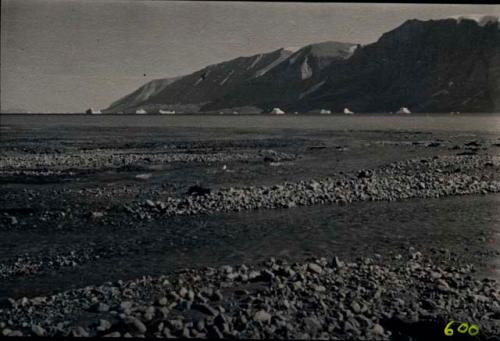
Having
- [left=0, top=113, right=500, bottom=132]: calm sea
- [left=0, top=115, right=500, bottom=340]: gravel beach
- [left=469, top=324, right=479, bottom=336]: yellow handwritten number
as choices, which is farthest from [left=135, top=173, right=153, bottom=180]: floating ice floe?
[left=0, top=113, right=500, bottom=132]: calm sea

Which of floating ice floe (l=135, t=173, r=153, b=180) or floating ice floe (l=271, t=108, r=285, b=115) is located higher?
floating ice floe (l=271, t=108, r=285, b=115)

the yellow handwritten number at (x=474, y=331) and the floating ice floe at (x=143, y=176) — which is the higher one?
the floating ice floe at (x=143, y=176)

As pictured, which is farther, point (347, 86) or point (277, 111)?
point (277, 111)

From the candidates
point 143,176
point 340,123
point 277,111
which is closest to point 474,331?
point 143,176

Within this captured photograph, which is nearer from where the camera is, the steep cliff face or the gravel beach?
the gravel beach

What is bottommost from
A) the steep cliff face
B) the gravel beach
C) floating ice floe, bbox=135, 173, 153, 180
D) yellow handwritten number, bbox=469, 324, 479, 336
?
yellow handwritten number, bbox=469, 324, 479, 336

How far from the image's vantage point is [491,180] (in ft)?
75.3

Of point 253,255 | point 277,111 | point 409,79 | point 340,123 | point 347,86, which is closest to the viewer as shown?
point 253,255

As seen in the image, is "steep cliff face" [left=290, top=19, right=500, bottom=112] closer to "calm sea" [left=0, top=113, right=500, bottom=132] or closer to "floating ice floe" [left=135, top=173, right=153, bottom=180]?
"calm sea" [left=0, top=113, right=500, bottom=132]

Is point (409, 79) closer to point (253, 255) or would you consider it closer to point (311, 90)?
point (311, 90)

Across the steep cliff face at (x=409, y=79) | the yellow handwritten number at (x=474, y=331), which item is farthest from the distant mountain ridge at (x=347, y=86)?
the yellow handwritten number at (x=474, y=331)

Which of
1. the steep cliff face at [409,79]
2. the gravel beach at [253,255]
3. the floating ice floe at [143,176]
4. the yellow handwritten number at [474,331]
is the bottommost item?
the yellow handwritten number at [474,331]

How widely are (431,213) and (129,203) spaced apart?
11.4 m

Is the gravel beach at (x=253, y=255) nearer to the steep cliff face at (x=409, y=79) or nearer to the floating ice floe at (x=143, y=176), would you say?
the floating ice floe at (x=143, y=176)
